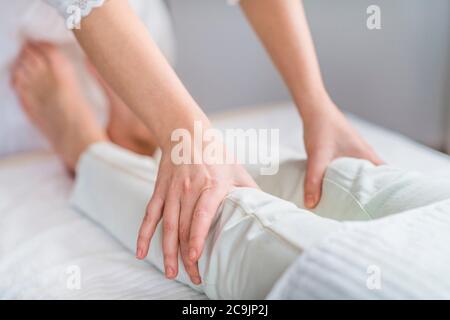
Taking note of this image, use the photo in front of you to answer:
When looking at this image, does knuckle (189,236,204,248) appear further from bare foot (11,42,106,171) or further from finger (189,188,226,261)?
bare foot (11,42,106,171)

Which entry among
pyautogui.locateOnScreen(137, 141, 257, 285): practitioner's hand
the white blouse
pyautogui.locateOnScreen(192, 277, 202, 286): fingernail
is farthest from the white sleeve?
pyautogui.locateOnScreen(192, 277, 202, 286): fingernail

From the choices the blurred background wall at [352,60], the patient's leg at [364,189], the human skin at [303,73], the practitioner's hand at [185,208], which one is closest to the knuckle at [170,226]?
the practitioner's hand at [185,208]

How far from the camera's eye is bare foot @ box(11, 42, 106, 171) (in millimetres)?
1063

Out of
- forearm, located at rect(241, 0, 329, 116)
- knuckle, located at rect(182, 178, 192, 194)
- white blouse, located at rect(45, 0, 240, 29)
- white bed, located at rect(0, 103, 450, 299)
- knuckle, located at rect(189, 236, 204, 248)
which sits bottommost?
white bed, located at rect(0, 103, 450, 299)

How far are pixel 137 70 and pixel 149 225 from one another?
0.16 metres

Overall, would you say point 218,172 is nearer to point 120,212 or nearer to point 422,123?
point 120,212

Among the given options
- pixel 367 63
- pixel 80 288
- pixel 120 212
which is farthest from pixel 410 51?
pixel 80 288

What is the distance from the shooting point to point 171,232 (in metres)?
0.64

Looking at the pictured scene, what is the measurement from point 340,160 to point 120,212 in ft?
0.88

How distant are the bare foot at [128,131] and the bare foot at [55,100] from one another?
0.15 ft

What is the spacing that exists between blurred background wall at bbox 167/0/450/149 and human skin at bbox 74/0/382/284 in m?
0.53

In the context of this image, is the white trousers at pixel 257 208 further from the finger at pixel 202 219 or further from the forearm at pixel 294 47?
the forearm at pixel 294 47

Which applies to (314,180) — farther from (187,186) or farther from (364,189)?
(187,186)

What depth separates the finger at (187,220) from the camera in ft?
2.09
